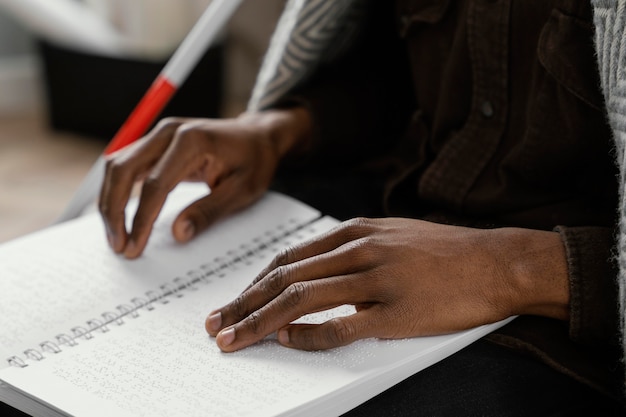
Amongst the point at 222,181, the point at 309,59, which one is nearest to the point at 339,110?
the point at 309,59

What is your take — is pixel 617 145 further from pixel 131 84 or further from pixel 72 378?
pixel 131 84

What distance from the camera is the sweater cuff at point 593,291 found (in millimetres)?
632

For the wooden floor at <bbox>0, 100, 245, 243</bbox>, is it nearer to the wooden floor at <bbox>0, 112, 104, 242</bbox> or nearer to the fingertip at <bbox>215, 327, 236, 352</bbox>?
the wooden floor at <bbox>0, 112, 104, 242</bbox>

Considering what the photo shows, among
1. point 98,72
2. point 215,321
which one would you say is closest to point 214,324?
point 215,321

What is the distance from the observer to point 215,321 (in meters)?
0.64

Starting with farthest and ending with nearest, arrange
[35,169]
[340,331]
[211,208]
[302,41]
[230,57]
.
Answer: [230,57] < [35,169] < [302,41] < [211,208] < [340,331]

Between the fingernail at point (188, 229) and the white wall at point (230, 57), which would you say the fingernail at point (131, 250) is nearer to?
the fingernail at point (188, 229)

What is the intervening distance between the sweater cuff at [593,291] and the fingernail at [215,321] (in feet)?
0.86

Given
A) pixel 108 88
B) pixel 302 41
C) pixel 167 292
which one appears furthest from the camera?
pixel 108 88

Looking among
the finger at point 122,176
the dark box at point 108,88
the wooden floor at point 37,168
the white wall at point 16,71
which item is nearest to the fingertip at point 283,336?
the finger at point 122,176

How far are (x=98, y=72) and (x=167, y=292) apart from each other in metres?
1.34

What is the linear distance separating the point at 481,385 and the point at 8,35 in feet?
6.29

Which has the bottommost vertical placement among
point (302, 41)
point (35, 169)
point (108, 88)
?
point (35, 169)

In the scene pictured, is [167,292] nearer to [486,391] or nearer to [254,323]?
[254,323]
